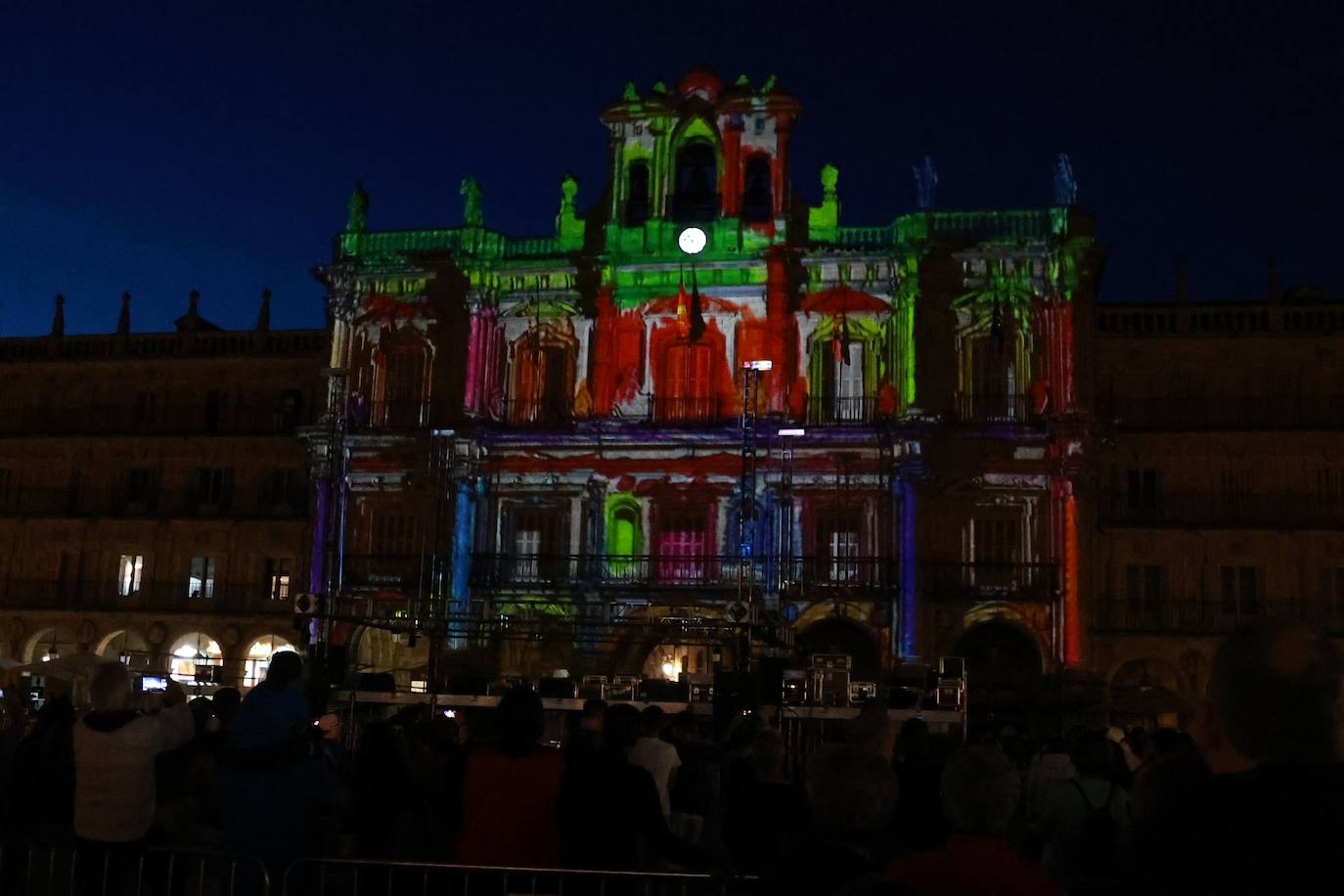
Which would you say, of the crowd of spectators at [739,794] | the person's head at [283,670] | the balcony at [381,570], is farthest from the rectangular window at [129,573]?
the person's head at [283,670]

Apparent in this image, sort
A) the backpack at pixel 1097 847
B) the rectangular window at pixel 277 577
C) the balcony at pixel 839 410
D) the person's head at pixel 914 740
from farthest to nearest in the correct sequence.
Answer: the rectangular window at pixel 277 577
the balcony at pixel 839 410
the person's head at pixel 914 740
the backpack at pixel 1097 847

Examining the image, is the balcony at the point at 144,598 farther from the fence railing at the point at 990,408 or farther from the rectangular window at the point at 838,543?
the fence railing at the point at 990,408

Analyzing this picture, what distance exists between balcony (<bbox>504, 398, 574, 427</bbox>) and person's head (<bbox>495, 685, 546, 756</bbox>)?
29.0 m

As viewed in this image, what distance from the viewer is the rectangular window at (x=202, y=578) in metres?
40.4

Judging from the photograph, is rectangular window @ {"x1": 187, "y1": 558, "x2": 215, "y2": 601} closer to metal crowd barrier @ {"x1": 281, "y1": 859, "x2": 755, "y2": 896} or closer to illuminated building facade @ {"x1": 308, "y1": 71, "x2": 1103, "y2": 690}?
illuminated building facade @ {"x1": 308, "y1": 71, "x2": 1103, "y2": 690}

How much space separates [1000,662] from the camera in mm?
33312

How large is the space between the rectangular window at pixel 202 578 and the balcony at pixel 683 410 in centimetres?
1406

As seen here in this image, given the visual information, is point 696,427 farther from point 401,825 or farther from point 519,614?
Result: point 401,825

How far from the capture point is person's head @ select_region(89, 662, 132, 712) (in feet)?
25.8

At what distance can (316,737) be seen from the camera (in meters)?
8.93

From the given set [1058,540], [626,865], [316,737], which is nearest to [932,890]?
[626,865]

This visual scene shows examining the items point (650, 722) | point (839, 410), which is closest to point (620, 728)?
point (650, 722)

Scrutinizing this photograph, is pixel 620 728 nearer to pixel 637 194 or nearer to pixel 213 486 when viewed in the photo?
pixel 637 194

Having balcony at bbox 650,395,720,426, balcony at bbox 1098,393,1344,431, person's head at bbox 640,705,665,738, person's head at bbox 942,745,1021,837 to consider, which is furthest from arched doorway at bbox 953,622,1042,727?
person's head at bbox 942,745,1021,837
